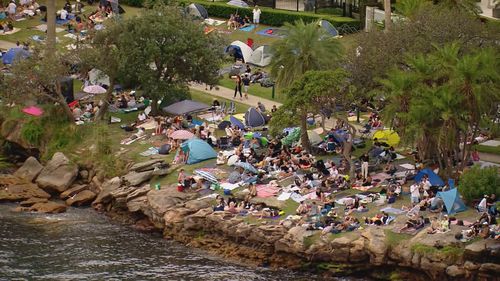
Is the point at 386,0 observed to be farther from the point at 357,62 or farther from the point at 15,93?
the point at 15,93

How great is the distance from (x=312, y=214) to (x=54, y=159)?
726 inches

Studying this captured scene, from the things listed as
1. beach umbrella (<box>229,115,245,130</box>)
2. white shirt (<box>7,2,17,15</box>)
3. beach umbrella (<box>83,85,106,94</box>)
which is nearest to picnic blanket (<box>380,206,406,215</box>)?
beach umbrella (<box>229,115,245,130</box>)

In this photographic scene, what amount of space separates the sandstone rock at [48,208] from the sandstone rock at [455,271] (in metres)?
22.5

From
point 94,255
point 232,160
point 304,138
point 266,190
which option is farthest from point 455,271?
point 94,255

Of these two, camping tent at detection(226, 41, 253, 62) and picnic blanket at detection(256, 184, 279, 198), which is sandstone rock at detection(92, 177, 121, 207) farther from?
camping tent at detection(226, 41, 253, 62)

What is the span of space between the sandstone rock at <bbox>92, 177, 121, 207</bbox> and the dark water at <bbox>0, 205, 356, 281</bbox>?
3.87ft

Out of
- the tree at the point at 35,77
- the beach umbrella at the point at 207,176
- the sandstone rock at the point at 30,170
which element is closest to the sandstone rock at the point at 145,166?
the beach umbrella at the point at 207,176

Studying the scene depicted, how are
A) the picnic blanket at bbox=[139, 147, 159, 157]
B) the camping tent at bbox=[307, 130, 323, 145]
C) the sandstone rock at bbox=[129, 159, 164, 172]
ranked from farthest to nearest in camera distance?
1. the picnic blanket at bbox=[139, 147, 159, 157]
2. the camping tent at bbox=[307, 130, 323, 145]
3. the sandstone rock at bbox=[129, 159, 164, 172]

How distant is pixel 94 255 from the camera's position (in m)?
59.4

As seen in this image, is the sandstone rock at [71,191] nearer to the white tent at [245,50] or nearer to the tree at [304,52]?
the tree at [304,52]

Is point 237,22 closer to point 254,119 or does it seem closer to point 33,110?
point 254,119

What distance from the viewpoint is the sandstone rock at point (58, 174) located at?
225ft

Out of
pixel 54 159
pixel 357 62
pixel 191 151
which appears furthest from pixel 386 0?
pixel 54 159

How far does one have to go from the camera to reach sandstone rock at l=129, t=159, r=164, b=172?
67438 mm
